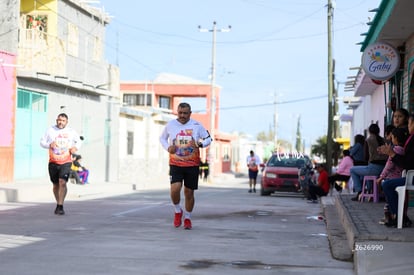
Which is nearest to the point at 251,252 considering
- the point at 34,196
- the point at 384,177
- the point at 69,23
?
the point at 384,177

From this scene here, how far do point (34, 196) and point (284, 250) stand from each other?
39.6 feet

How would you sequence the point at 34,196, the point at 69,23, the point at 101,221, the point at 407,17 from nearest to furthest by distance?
1. the point at 101,221
2. the point at 407,17
3. the point at 34,196
4. the point at 69,23

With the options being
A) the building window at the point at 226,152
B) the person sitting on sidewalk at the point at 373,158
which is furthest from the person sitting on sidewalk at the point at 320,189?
the building window at the point at 226,152

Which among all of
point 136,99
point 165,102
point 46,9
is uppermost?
point 46,9

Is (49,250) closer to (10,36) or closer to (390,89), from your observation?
(390,89)

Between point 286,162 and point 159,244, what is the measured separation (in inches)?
698

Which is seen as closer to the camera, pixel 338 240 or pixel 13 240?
pixel 13 240

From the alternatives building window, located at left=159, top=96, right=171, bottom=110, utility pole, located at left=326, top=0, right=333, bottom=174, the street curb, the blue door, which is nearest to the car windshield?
utility pole, located at left=326, top=0, right=333, bottom=174

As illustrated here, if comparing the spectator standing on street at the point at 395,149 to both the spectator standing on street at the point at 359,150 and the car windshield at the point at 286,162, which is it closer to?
the spectator standing on street at the point at 359,150

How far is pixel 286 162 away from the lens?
2638cm

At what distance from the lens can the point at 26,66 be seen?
2620 centimetres

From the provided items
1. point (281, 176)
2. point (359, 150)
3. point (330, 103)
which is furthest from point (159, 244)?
point (330, 103)

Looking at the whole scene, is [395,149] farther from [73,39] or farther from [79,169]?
[73,39]

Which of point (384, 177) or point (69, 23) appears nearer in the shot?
point (384, 177)
